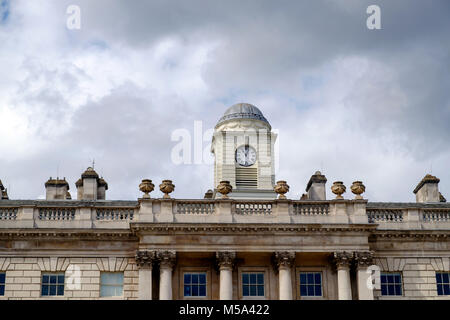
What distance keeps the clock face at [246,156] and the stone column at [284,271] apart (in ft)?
62.8

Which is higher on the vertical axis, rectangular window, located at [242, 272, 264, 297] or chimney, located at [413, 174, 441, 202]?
chimney, located at [413, 174, 441, 202]

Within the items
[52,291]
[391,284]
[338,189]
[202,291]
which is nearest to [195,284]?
[202,291]

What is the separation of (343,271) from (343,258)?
1.98 ft

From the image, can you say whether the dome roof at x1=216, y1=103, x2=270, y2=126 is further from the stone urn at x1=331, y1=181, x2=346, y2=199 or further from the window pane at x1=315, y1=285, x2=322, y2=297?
the window pane at x1=315, y1=285, x2=322, y2=297

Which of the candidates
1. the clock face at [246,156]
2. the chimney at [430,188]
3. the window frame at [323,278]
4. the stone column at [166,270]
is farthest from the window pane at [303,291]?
the clock face at [246,156]

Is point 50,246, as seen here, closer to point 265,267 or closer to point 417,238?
point 265,267

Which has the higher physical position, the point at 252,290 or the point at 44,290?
the point at 44,290

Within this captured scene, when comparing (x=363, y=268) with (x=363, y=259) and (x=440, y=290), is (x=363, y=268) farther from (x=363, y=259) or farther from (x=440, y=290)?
(x=440, y=290)

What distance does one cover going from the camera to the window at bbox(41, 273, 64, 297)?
3950 cm

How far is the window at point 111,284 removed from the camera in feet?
130

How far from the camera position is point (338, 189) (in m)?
41.3

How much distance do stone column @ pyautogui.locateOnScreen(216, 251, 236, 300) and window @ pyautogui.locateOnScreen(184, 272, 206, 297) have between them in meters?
1.31

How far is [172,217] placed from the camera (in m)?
40.0

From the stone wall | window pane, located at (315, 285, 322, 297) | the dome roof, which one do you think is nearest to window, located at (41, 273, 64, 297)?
the stone wall
